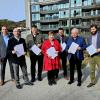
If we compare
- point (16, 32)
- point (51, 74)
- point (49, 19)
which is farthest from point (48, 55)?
point (49, 19)

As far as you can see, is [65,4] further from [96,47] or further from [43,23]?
[96,47]

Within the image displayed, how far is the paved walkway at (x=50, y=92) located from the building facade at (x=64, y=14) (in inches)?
1994

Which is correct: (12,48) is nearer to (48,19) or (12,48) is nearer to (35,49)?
(35,49)

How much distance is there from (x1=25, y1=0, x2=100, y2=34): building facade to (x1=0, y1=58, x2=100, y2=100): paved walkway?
5064 centimetres

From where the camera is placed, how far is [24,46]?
9930 millimetres

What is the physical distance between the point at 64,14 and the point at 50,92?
200 feet

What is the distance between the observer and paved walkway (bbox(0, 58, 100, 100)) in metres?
8.79

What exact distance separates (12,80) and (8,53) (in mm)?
1353

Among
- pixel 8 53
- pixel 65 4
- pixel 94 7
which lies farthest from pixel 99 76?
pixel 65 4

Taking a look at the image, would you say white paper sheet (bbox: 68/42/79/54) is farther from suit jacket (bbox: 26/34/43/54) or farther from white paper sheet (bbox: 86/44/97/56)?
suit jacket (bbox: 26/34/43/54)

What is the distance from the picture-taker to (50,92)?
9352 mm

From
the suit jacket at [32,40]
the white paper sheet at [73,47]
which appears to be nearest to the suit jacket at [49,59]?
the suit jacket at [32,40]

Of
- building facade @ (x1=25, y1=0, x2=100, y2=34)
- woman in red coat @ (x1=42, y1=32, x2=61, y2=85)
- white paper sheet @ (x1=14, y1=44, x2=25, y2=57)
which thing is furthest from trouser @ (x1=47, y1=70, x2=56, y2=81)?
building facade @ (x1=25, y1=0, x2=100, y2=34)

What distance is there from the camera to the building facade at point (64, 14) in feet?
213
